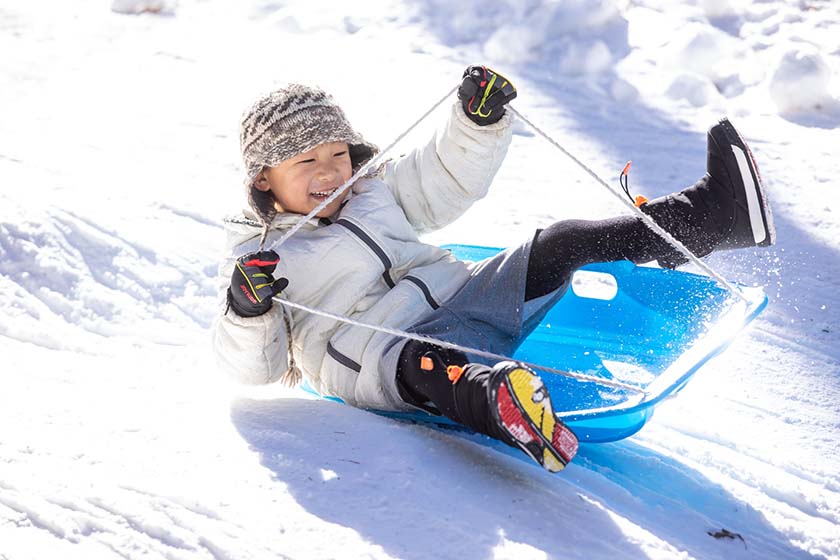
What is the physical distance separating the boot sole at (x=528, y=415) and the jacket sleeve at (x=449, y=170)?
2.37ft

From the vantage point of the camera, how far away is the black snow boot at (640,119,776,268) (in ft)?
5.67

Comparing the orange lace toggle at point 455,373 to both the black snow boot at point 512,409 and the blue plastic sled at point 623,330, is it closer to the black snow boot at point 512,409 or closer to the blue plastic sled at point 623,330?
the black snow boot at point 512,409

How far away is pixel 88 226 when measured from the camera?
2.43 metres

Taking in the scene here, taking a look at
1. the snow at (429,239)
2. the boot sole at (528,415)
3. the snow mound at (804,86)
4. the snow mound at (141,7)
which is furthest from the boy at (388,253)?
the snow mound at (141,7)

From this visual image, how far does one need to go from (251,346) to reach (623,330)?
88cm

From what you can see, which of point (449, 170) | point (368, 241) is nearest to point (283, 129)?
point (368, 241)

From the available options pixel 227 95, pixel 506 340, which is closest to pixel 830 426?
pixel 506 340

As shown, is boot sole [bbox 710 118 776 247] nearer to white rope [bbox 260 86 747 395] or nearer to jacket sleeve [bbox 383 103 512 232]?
white rope [bbox 260 86 747 395]

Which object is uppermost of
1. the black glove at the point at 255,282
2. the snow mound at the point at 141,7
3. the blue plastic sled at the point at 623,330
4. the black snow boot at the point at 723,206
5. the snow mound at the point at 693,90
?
the black snow boot at the point at 723,206

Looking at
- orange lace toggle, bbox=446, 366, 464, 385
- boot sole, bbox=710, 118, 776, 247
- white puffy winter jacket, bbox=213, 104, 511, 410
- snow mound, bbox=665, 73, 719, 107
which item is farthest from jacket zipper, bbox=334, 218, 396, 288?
snow mound, bbox=665, 73, 719, 107

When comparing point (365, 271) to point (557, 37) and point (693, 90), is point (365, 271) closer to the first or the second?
point (693, 90)

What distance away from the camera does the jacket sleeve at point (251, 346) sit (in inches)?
66.9

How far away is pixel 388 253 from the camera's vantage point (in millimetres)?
1903

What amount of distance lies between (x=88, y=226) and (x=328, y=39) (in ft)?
7.50
